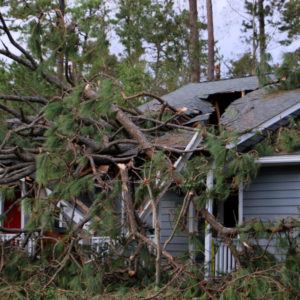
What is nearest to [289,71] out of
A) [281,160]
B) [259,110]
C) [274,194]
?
[259,110]

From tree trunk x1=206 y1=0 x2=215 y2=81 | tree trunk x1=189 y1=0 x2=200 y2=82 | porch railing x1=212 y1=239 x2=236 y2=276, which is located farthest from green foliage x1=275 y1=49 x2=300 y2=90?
tree trunk x1=189 y1=0 x2=200 y2=82

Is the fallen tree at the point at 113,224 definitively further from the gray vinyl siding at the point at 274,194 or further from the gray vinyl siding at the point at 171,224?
the gray vinyl siding at the point at 171,224

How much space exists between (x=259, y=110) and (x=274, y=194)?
1.56 m

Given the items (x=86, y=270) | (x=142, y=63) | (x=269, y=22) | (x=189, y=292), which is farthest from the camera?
(x=269, y=22)

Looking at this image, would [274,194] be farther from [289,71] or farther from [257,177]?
[289,71]

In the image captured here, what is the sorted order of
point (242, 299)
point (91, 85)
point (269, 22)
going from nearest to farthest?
point (242, 299) → point (91, 85) → point (269, 22)

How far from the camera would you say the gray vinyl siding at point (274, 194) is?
872cm

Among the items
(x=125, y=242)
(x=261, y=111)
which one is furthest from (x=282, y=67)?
(x=125, y=242)

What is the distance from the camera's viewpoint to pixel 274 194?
894 centimetres

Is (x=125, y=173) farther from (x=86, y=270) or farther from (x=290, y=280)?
(x=290, y=280)

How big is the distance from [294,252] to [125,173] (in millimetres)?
2685

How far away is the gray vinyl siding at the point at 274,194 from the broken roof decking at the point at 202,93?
7.55 ft

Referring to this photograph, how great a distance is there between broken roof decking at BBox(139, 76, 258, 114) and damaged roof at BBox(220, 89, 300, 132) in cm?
102

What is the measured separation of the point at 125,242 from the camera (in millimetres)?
7734
